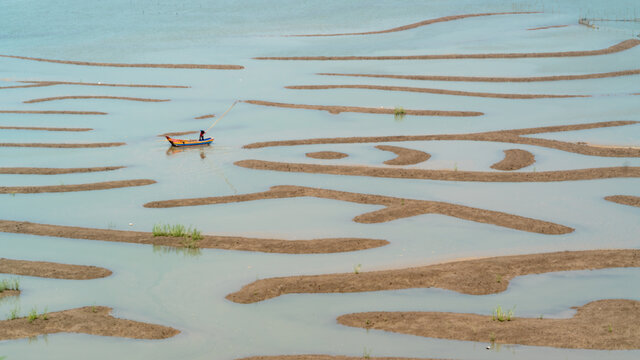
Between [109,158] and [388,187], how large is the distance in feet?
27.4

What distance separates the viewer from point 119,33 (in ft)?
167

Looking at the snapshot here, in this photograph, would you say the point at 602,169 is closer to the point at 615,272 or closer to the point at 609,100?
the point at 615,272

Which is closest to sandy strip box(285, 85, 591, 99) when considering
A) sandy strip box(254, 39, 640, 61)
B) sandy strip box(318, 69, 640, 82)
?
sandy strip box(318, 69, 640, 82)

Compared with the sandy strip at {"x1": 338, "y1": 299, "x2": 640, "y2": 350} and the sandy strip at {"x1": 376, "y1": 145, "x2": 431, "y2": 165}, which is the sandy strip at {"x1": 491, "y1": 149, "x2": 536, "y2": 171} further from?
the sandy strip at {"x1": 338, "y1": 299, "x2": 640, "y2": 350}

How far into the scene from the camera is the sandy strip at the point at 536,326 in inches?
395

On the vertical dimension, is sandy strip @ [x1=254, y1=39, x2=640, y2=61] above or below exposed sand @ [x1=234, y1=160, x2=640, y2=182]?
above

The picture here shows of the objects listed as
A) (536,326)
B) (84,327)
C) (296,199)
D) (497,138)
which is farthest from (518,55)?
(84,327)

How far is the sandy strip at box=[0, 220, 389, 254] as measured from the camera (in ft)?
44.7

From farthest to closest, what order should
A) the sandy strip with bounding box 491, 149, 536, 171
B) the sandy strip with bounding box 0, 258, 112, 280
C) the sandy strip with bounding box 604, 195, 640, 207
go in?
the sandy strip with bounding box 491, 149, 536, 171, the sandy strip with bounding box 604, 195, 640, 207, the sandy strip with bounding box 0, 258, 112, 280

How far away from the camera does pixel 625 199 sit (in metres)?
15.7

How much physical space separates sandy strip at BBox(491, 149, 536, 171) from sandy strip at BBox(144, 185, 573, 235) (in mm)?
3364

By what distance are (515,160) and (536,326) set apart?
905cm

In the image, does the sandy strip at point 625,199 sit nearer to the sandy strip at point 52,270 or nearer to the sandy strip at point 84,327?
the sandy strip at point 84,327

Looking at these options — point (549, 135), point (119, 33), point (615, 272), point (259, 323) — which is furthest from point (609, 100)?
point (119, 33)
